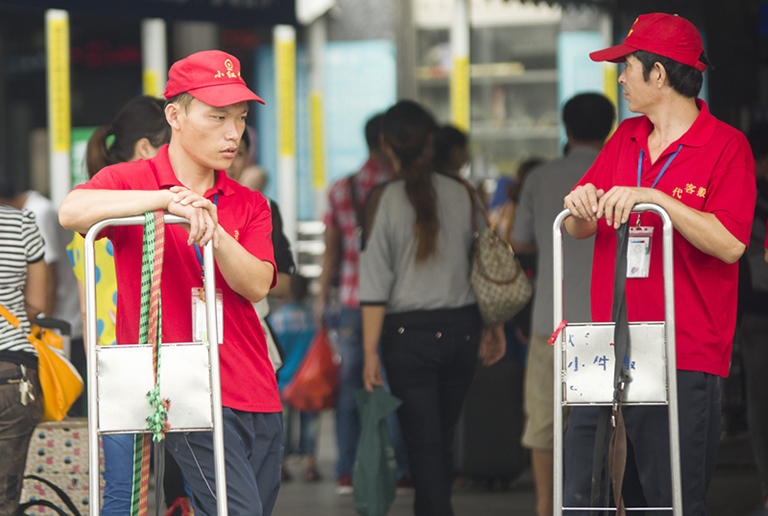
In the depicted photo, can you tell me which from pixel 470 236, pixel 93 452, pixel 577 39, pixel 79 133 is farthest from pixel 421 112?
pixel 79 133

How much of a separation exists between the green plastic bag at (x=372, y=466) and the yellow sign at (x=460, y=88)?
622 cm

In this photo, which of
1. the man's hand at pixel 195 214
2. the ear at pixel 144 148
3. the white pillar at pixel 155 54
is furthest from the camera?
the white pillar at pixel 155 54

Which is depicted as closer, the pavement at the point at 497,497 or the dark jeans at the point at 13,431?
the dark jeans at the point at 13,431

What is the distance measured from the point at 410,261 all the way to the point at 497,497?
6.76 feet

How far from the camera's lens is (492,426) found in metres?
6.02

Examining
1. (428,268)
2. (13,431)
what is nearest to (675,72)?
(428,268)

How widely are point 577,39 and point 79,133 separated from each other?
552cm

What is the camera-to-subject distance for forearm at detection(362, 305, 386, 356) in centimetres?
451

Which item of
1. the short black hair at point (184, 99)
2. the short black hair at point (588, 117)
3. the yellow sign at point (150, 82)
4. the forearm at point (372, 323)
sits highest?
the yellow sign at point (150, 82)

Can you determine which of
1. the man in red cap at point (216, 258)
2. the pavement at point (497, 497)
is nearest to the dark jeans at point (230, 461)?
the man in red cap at point (216, 258)

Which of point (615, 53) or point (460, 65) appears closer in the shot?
point (615, 53)

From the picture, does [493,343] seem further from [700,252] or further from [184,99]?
[184,99]

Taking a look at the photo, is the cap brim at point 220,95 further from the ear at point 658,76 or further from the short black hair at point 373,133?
the short black hair at point 373,133

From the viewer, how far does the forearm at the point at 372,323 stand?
451 centimetres
